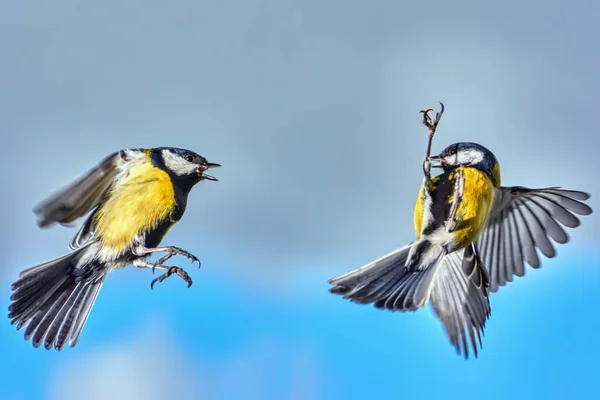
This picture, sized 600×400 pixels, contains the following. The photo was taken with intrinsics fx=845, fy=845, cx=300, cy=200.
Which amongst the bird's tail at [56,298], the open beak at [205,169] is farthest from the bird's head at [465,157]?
the bird's tail at [56,298]

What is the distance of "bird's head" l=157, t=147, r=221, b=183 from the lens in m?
2.99

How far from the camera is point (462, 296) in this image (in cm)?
303

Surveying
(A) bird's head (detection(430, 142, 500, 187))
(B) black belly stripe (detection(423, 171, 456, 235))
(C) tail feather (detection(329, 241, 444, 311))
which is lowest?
(C) tail feather (detection(329, 241, 444, 311))

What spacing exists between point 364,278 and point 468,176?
0.51m

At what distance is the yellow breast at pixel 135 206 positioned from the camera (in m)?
2.98

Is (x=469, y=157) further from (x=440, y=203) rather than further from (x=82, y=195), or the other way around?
(x=82, y=195)

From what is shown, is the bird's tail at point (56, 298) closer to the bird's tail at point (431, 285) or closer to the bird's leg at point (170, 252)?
→ the bird's leg at point (170, 252)

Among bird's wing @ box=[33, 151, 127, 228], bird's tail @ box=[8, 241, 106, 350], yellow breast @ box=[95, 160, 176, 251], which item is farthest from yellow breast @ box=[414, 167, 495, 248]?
bird's tail @ box=[8, 241, 106, 350]

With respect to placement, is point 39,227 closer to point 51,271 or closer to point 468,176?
point 51,271

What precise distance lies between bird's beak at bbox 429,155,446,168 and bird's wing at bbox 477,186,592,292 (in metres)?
0.44

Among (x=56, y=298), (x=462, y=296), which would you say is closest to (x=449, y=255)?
(x=462, y=296)

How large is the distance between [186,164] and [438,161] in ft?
2.90

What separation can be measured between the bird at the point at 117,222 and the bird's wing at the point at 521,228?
116cm

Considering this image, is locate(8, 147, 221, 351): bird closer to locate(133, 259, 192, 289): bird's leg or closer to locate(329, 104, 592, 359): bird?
locate(133, 259, 192, 289): bird's leg
